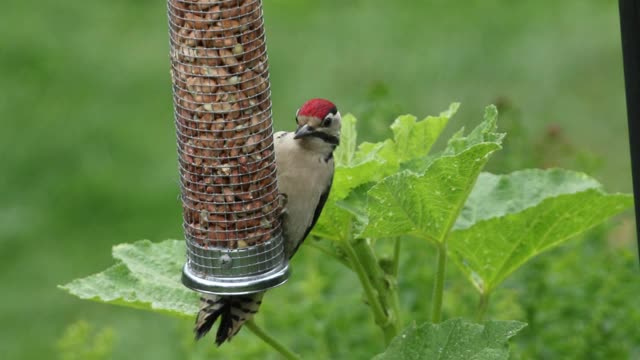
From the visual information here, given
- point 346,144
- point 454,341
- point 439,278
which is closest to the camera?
point 454,341

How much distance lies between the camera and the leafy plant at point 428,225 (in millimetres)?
4172

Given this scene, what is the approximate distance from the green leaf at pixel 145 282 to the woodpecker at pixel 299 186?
6.3 inches

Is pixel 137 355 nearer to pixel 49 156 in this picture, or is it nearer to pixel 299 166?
pixel 49 156

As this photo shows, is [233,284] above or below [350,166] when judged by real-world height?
below

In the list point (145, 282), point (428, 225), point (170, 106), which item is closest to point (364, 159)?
point (428, 225)

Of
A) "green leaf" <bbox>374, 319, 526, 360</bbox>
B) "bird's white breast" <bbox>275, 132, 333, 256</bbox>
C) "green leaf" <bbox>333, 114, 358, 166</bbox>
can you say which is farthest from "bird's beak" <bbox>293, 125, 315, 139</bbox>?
"green leaf" <bbox>374, 319, 526, 360</bbox>

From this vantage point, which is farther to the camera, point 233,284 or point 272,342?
point 272,342

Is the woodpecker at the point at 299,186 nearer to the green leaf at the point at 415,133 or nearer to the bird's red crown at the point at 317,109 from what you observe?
the bird's red crown at the point at 317,109

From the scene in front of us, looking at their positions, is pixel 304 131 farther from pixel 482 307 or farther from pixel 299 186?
pixel 482 307

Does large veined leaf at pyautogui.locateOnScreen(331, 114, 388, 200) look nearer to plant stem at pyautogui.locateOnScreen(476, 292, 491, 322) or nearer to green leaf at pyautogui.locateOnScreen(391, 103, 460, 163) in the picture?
green leaf at pyautogui.locateOnScreen(391, 103, 460, 163)

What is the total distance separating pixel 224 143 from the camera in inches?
166

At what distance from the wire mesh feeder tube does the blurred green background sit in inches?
74.0

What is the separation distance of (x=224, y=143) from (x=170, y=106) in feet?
17.4

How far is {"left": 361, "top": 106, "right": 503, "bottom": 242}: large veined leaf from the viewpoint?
411 cm
